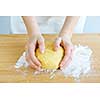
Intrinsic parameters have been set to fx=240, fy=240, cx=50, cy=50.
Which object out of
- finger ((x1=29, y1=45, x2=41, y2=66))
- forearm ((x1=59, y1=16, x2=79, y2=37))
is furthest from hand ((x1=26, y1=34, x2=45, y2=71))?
forearm ((x1=59, y1=16, x2=79, y2=37))

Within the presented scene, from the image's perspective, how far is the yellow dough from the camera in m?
0.65

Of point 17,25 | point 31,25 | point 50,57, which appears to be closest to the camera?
point 50,57

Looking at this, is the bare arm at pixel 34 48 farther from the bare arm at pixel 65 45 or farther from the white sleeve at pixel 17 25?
the white sleeve at pixel 17 25

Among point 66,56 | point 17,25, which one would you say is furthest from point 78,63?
point 17,25

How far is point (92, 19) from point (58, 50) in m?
0.64

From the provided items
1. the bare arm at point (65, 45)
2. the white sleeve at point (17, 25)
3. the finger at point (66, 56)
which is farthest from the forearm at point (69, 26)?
the white sleeve at point (17, 25)

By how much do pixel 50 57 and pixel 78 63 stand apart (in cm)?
11

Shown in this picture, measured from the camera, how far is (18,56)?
0.75 metres

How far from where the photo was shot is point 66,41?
709 mm

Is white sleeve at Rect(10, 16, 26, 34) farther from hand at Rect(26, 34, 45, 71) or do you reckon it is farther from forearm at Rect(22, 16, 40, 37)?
hand at Rect(26, 34, 45, 71)

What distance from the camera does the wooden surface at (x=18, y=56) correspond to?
25.9 inches

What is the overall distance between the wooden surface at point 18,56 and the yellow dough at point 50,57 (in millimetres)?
29

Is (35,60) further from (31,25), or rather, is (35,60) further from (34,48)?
(31,25)

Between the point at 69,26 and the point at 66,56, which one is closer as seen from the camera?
the point at 66,56
